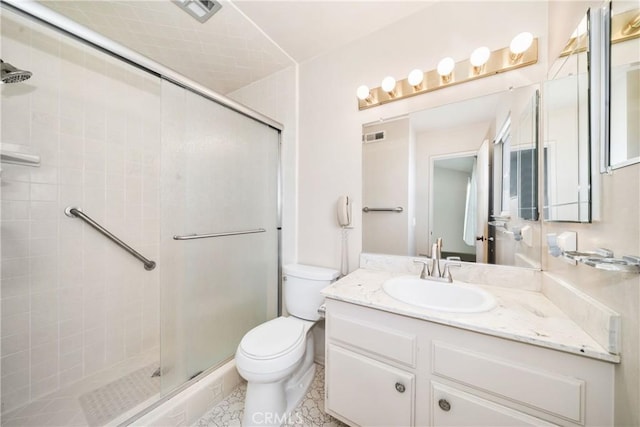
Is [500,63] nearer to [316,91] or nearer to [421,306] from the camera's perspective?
[316,91]

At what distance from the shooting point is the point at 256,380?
1.08 m

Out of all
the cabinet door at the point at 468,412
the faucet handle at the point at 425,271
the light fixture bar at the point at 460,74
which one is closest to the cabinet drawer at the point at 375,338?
the cabinet door at the point at 468,412

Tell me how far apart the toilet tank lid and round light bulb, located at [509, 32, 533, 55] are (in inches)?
60.2

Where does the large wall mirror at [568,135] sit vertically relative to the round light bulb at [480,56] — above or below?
below

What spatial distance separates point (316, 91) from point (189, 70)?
113cm

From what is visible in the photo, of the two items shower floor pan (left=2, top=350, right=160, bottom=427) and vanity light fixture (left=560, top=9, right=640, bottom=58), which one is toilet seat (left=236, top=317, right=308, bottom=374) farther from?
vanity light fixture (left=560, top=9, right=640, bottom=58)

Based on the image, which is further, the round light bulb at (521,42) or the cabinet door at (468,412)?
the round light bulb at (521,42)

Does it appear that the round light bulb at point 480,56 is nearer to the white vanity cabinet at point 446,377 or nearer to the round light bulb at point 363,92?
the round light bulb at point 363,92

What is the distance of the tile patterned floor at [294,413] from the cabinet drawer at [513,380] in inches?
30.1

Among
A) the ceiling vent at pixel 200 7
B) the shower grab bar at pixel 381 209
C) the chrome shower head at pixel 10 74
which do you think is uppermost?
the ceiling vent at pixel 200 7

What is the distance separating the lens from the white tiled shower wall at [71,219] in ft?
4.03

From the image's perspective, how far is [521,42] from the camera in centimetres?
104

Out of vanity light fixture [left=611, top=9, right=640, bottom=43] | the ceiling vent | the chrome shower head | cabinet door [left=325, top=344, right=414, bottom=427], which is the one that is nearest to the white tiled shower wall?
the chrome shower head

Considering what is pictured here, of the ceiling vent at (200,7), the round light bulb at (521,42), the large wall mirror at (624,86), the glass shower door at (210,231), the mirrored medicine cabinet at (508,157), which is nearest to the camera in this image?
the large wall mirror at (624,86)
